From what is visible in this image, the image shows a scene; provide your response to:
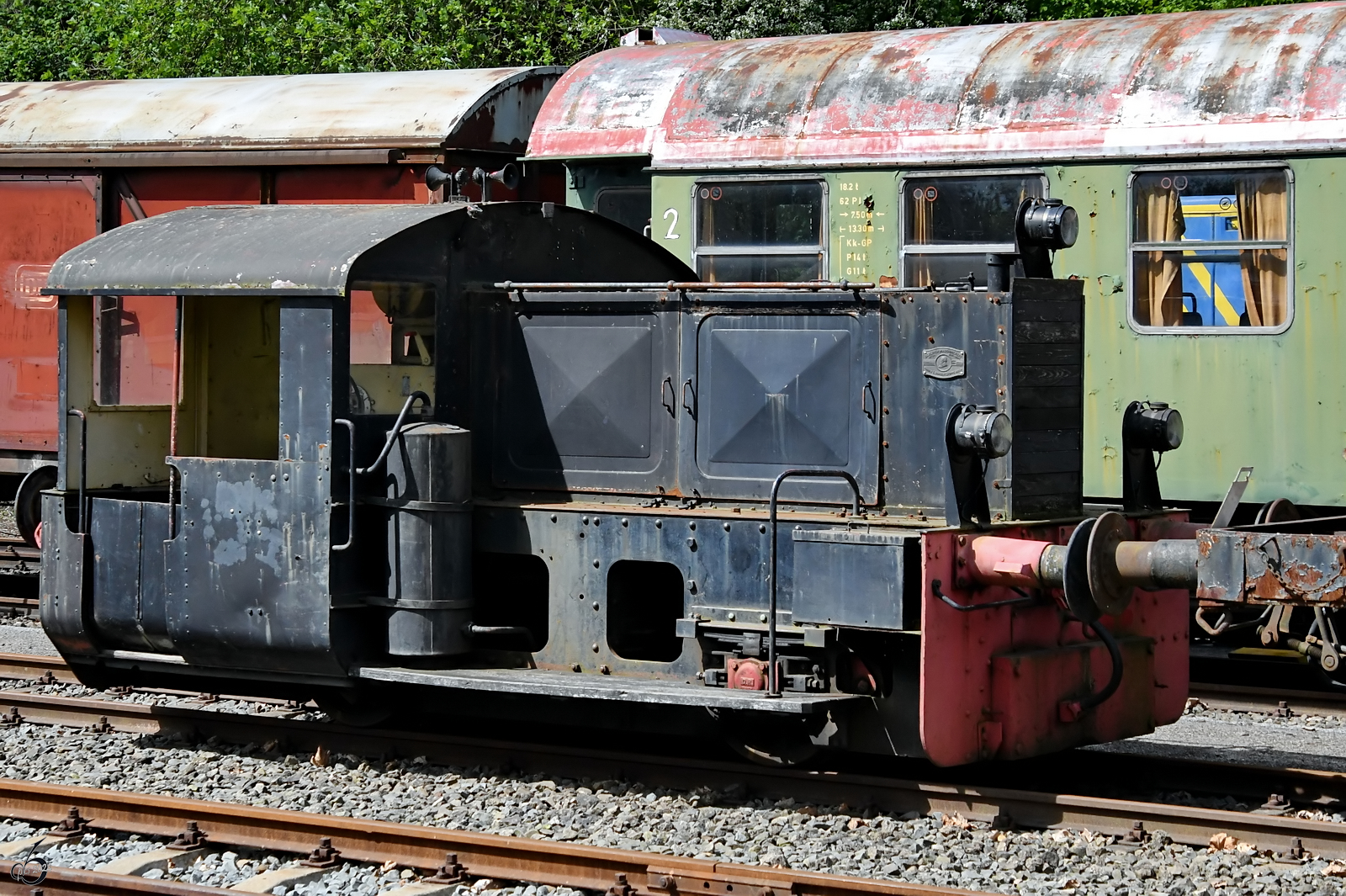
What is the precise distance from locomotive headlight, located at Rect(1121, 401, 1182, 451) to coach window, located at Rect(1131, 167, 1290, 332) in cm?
181

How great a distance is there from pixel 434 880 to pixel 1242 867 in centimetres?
278

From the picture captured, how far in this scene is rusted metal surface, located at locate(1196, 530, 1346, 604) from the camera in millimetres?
5727

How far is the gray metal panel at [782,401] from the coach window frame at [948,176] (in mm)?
2310

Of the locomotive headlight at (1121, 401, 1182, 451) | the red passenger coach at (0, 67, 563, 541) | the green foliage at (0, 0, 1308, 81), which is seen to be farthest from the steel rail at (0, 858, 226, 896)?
the green foliage at (0, 0, 1308, 81)

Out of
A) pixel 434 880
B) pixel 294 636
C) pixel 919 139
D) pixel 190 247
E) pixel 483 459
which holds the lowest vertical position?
pixel 434 880

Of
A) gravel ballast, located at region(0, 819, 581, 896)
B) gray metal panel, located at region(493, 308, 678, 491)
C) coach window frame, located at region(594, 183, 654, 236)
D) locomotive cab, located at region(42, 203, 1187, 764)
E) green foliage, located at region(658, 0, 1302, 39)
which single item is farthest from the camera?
green foliage, located at region(658, 0, 1302, 39)

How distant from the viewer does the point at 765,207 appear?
33.2 feet

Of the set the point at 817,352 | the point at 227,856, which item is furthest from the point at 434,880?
the point at 817,352

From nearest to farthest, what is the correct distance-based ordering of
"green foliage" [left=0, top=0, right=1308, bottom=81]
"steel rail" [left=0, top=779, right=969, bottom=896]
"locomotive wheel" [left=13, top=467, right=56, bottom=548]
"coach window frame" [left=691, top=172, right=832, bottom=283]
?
"steel rail" [left=0, top=779, right=969, bottom=896]
"coach window frame" [left=691, top=172, right=832, bottom=283]
"locomotive wheel" [left=13, top=467, right=56, bottom=548]
"green foliage" [left=0, top=0, right=1308, bottom=81]

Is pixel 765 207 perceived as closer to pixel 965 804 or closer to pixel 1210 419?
pixel 1210 419

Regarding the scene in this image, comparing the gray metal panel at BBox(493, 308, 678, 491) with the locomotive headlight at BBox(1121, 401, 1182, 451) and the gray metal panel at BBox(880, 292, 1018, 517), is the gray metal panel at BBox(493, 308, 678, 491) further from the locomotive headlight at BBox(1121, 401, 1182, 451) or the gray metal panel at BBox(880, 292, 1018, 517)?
the locomotive headlight at BBox(1121, 401, 1182, 451)

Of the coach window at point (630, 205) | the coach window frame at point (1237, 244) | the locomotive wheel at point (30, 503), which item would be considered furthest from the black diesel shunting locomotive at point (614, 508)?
the locomotive wheel at point (30, 503)

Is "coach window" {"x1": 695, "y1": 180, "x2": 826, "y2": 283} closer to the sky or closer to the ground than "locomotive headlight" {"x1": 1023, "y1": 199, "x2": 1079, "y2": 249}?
closer to the sky

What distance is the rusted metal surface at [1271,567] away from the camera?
18.8 ft
